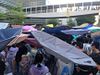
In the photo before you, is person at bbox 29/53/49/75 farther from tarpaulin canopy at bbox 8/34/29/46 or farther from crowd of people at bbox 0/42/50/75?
tarpaulin canopy at bbox 8/34/29/46

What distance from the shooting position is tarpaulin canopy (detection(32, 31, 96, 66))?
29.1ft

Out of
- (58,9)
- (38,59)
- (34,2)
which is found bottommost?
(58,9)

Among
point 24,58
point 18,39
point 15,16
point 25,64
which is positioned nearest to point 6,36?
point 18,39

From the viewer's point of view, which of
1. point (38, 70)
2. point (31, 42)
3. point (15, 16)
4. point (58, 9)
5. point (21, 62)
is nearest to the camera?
point (38, 70)

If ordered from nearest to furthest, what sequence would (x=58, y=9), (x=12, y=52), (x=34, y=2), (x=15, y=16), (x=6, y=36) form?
(x=6, y=36) → (x=12, y=52) → (x=15, y=16) → (x=58, y=9) → (x=34, y=2)

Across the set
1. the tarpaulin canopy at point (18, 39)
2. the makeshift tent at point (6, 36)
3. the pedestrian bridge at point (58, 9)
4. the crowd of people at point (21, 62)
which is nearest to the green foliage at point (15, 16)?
the pedestrian bridge at point (58, 9)

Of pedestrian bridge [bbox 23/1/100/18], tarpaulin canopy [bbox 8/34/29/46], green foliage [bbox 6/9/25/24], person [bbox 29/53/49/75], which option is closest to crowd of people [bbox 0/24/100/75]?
person [bbox 29/53/49/75]

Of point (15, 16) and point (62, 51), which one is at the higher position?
point (62, 51)

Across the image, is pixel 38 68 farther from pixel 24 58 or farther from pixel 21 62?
pixel 21 62

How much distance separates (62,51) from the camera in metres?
9.34

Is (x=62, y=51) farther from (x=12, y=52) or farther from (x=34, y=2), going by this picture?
(x=34, y=2)

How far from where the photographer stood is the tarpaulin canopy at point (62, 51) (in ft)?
29.1

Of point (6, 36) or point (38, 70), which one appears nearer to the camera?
point (38, 70)

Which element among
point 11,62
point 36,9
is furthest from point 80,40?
point 36,9
